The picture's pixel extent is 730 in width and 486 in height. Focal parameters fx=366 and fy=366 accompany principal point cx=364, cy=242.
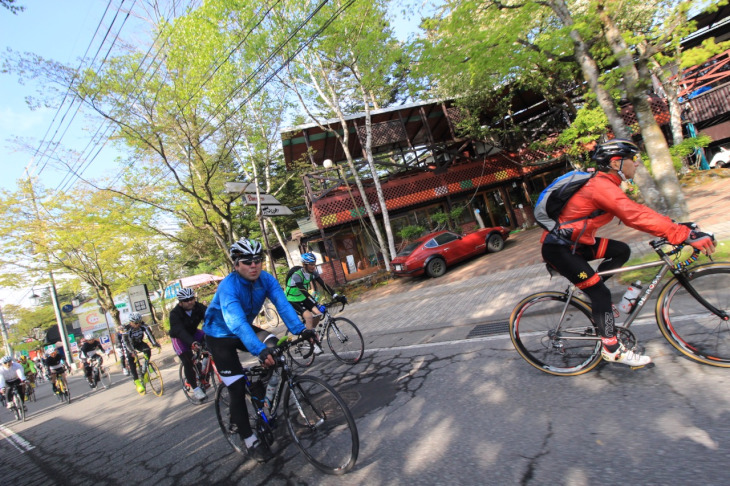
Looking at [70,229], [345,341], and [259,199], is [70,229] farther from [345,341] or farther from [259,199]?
[345,341]

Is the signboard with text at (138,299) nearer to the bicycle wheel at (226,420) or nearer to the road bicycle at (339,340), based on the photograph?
the road bicycle at (339,340)

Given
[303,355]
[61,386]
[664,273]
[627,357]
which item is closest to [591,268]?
[664,273]

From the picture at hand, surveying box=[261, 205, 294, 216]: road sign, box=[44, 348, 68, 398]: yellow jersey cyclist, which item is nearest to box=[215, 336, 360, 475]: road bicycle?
box=[44, 348, 68, 398]: yellow jersey cyclist

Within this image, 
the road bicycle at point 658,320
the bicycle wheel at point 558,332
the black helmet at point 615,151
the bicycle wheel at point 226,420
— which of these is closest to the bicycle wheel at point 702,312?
the road bicycle at point 658,320

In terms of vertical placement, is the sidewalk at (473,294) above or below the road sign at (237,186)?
below

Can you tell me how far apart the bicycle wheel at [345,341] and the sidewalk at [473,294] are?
61 cm

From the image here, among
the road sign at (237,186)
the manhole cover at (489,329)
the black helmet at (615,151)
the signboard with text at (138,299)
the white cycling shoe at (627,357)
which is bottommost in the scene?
the manhole cover at (489,329)

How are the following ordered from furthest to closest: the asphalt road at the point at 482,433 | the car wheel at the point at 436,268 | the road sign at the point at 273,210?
the road sign at the point at 273,210 < the car wheel at the point at 436,268 < the asphalt road at the point at 482,433

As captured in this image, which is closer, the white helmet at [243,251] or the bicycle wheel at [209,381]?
the white helmet at [243,251]

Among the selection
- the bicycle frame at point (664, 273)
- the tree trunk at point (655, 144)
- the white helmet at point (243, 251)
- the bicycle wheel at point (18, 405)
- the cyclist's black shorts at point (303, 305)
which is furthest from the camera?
the bicycle wheel at point (18, 405)

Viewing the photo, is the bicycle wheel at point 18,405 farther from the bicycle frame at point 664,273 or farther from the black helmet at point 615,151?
the black helmet at point 615,151

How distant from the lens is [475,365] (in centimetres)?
418

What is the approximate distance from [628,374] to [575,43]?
217 inches

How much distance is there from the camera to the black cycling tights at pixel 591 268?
3.02 m
